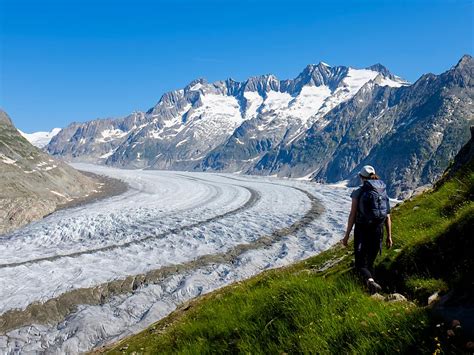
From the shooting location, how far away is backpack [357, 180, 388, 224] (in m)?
8.77

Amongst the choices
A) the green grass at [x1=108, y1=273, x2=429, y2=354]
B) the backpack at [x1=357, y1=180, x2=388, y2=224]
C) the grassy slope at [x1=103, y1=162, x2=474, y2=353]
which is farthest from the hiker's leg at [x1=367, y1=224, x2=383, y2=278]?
the green grass at [x1=108, y1=273, x2=429, y2=354]

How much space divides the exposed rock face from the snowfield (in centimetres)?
427

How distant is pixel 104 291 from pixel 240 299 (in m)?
24.4

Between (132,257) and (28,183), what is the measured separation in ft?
134

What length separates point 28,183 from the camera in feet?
223

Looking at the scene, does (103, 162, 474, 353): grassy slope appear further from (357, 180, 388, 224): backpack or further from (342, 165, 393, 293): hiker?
(357, 180, 388, 224): backpack

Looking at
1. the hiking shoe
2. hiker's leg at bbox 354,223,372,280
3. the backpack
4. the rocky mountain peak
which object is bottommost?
the hiking shoe

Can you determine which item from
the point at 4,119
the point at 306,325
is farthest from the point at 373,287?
the point at 4,119

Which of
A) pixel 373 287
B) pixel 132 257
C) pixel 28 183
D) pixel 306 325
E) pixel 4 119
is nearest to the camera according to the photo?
pixel 306 325

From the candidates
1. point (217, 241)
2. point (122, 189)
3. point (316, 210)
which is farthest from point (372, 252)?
point (122, 189)

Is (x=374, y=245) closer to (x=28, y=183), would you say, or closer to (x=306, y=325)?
(x=306, y=325)

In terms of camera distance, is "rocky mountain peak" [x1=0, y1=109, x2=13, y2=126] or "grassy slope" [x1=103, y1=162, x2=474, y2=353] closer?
"grassy slope" [x1=103, y1=162, x2=474, y2=353]

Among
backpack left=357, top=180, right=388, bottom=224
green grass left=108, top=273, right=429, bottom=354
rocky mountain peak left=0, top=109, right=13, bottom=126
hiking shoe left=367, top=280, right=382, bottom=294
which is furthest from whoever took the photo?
rocky mountain peak left=0, top=109, right=13, bottom=126

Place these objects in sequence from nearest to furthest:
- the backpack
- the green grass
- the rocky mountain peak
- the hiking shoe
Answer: the green grass < the hiking shoe < the backpack < the rocky mountain peak
